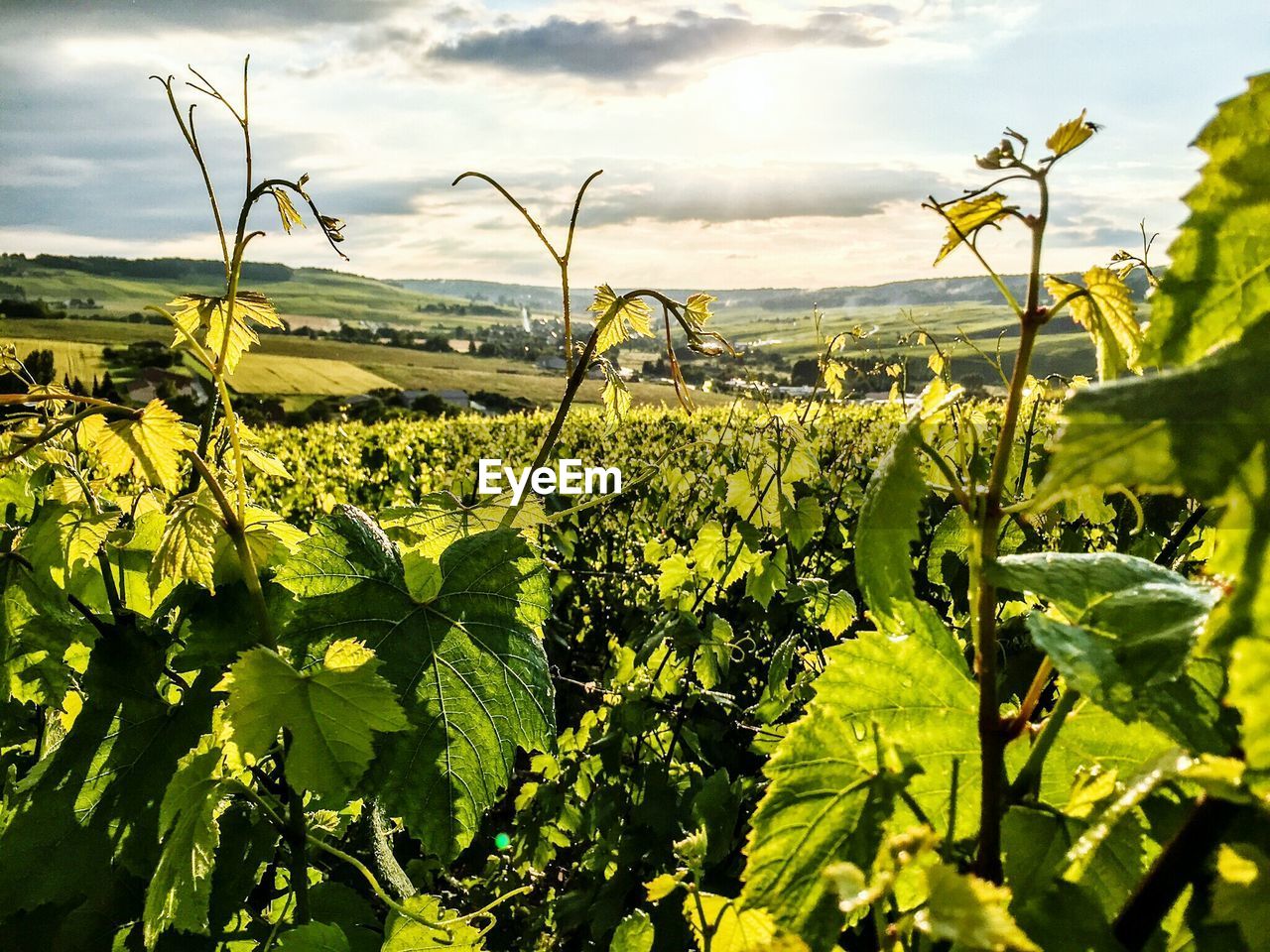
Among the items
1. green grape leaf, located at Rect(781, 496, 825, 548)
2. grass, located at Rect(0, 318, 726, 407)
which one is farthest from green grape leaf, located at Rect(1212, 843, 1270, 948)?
grass, located at Rect(0, 318, 726, 407)

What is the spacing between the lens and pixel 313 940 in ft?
4.18

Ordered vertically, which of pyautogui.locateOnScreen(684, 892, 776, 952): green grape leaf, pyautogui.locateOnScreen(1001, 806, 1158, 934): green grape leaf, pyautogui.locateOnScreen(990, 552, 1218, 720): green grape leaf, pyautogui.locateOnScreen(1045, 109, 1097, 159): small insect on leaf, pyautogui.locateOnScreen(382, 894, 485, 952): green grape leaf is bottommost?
pyautogui.locateOnScreen(382, 894, 485, 952): green grape leaf

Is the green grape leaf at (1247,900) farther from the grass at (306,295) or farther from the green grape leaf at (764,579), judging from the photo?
the grass at (306,295)

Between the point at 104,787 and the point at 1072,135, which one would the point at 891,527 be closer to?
the point at 1072,135

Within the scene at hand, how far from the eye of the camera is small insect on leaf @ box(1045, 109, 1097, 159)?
Result: 643 mm

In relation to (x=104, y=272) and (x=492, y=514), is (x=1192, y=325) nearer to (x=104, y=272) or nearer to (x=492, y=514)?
(x=492, y=514)

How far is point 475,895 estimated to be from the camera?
3.71m

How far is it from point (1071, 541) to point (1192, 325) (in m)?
2.91

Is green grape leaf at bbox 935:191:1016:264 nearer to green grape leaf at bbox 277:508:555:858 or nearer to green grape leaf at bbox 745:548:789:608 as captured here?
green grape leaf at bbox 277:508:555:858

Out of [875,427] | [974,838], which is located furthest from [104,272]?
[974,838]

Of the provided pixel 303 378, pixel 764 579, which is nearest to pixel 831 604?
pixel 764 579

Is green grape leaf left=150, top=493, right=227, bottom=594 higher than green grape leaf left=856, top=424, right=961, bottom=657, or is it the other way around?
green grape leaf left=856, top=424, right=961, bottom=657

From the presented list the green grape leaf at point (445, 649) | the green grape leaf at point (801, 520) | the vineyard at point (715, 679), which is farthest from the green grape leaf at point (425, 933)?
the green grape leaf at point (801, 520)

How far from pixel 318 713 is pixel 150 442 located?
0.48 m
